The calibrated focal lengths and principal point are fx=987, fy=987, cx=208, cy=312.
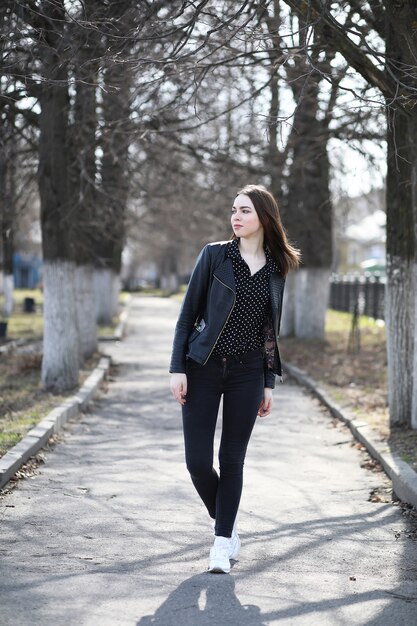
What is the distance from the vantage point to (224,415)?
17.1 feet

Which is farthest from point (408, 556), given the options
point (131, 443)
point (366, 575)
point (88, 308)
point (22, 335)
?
point (22, 335)

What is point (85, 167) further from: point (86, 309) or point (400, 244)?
point (400, 244)

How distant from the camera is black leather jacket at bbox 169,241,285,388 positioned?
504 cm

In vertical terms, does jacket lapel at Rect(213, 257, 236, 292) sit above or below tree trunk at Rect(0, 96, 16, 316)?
below

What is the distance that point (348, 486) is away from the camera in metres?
8.05

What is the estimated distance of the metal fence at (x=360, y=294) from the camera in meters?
33.5

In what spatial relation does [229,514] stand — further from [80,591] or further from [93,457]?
[93,457]

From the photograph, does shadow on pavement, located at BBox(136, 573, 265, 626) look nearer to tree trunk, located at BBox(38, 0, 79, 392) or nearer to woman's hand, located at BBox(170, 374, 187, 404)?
woman's hand, located at BBox(170, 374, 187, 404)

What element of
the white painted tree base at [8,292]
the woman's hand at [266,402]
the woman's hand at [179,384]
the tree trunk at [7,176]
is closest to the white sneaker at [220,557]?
the woman's hand at [266,402]

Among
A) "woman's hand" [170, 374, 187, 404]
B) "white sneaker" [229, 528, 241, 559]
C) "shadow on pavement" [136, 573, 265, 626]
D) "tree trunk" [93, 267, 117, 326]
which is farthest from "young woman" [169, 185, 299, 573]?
"tree trunk" [93, 267, 117, 326]

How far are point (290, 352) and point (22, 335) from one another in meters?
9.00

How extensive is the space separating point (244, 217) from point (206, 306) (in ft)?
1.66

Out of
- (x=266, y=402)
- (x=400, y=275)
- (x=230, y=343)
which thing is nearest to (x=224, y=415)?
(x=266, y=402)

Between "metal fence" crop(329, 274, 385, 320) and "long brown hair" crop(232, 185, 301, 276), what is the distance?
74.2ft
